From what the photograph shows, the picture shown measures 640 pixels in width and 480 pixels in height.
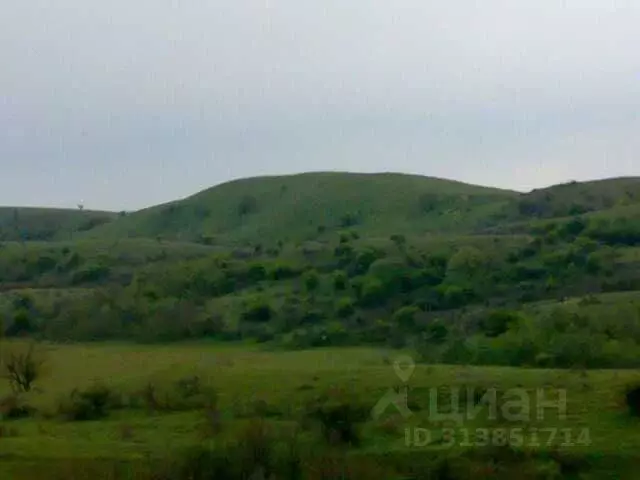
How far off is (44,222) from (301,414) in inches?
4936

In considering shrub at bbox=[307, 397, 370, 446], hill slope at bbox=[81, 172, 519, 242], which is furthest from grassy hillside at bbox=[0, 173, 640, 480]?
hill slope at bbox=[81, 172, 519, 242]

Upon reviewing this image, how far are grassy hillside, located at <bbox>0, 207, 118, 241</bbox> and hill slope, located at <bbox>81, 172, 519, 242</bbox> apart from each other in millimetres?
8272

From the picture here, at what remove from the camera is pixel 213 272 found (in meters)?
66.6

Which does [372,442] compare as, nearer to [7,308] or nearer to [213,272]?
[7,308]

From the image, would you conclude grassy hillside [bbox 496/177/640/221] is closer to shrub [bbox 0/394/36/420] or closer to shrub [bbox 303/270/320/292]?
shrub [bbox 303/270/320/292]

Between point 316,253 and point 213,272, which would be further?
point 316,253

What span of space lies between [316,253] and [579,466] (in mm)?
53250

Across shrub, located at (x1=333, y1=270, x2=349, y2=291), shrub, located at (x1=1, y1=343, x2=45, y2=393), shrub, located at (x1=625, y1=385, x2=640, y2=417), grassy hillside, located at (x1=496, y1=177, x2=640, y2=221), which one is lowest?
shrub, located at (x1=625, y1=385, x2=640, y2=417)

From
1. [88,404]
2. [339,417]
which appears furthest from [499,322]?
[88,404]

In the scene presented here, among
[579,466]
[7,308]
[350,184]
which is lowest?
[579,466]

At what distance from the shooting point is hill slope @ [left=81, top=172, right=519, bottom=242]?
106625mm

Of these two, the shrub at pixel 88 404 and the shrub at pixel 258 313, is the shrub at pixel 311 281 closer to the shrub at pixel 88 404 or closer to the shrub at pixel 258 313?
the shrub at pixel 258 313

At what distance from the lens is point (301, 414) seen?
2523cm

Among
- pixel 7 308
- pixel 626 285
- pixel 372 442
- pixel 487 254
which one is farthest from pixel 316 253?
pixel 372 442
